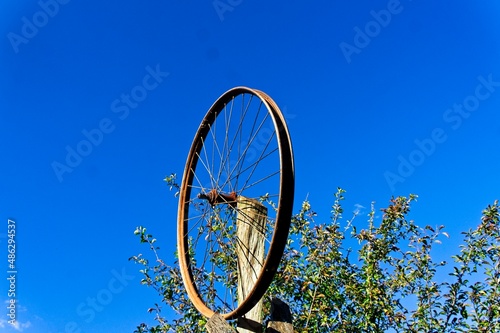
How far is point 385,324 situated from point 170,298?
2.53 m

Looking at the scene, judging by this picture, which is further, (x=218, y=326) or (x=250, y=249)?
(x=250, y=249)

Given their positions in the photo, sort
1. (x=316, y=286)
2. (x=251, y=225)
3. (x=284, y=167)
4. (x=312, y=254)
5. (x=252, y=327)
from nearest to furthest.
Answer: (x=284, y=167) → (x=252, y=327) → (x=251, y=225) → (x=316, y=286) → (x=312, y=254)

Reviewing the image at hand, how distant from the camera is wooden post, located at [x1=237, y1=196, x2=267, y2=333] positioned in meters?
4.22

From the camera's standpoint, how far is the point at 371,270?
6457 mm

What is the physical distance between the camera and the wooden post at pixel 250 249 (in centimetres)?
422

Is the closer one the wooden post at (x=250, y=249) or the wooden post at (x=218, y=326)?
the wooden post at (x=218, y=326)

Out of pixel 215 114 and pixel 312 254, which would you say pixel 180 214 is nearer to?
pixel 215 114

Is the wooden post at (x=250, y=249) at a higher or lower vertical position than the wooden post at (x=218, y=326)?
higher

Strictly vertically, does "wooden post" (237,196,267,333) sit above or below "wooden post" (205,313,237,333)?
above

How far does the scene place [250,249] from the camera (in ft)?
14.4

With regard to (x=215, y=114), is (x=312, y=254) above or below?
below

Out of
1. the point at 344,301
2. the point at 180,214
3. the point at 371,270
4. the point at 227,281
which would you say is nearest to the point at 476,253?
the point at 371,270

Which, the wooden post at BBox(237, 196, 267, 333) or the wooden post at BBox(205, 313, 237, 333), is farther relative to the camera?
the wooden post at BBox(237, 196, 267, 333)

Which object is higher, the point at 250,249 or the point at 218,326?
the point at 250,249
